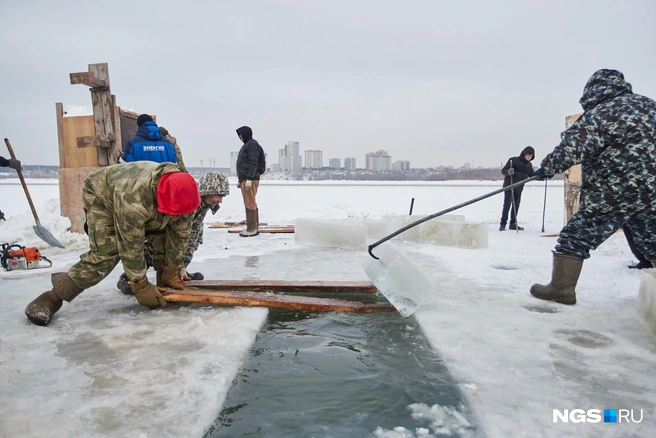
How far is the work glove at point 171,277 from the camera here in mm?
3500

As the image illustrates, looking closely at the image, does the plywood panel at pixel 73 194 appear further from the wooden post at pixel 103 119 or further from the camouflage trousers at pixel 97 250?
the camouflage trousers at pixel 97 250

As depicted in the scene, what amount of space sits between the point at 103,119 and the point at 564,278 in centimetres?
692

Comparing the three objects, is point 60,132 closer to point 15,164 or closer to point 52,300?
point 15,164

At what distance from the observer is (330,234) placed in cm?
625

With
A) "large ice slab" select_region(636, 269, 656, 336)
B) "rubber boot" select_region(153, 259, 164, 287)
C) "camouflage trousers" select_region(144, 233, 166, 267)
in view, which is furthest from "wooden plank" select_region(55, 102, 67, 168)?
"large ice slab" select_region(636, 269, 656, 336)

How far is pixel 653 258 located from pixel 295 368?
9.55ft

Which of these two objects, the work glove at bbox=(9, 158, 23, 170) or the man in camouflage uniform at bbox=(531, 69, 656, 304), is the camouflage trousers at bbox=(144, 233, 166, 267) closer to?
the man in camouflage uniform at bbox=(531, 69, 656, 304)

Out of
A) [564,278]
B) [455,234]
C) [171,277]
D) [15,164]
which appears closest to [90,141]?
[15,164]

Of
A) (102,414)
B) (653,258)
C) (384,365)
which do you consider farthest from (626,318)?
(102,414)

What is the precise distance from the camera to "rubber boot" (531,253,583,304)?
132 inches

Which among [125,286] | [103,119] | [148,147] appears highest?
[103,119]

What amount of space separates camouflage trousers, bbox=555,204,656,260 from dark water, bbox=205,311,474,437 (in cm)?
139

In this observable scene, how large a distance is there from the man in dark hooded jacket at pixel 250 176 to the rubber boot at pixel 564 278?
5.14 m

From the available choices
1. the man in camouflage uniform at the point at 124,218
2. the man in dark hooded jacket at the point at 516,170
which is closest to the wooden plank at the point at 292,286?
the man in camouflage uniform at the point at 124,218
